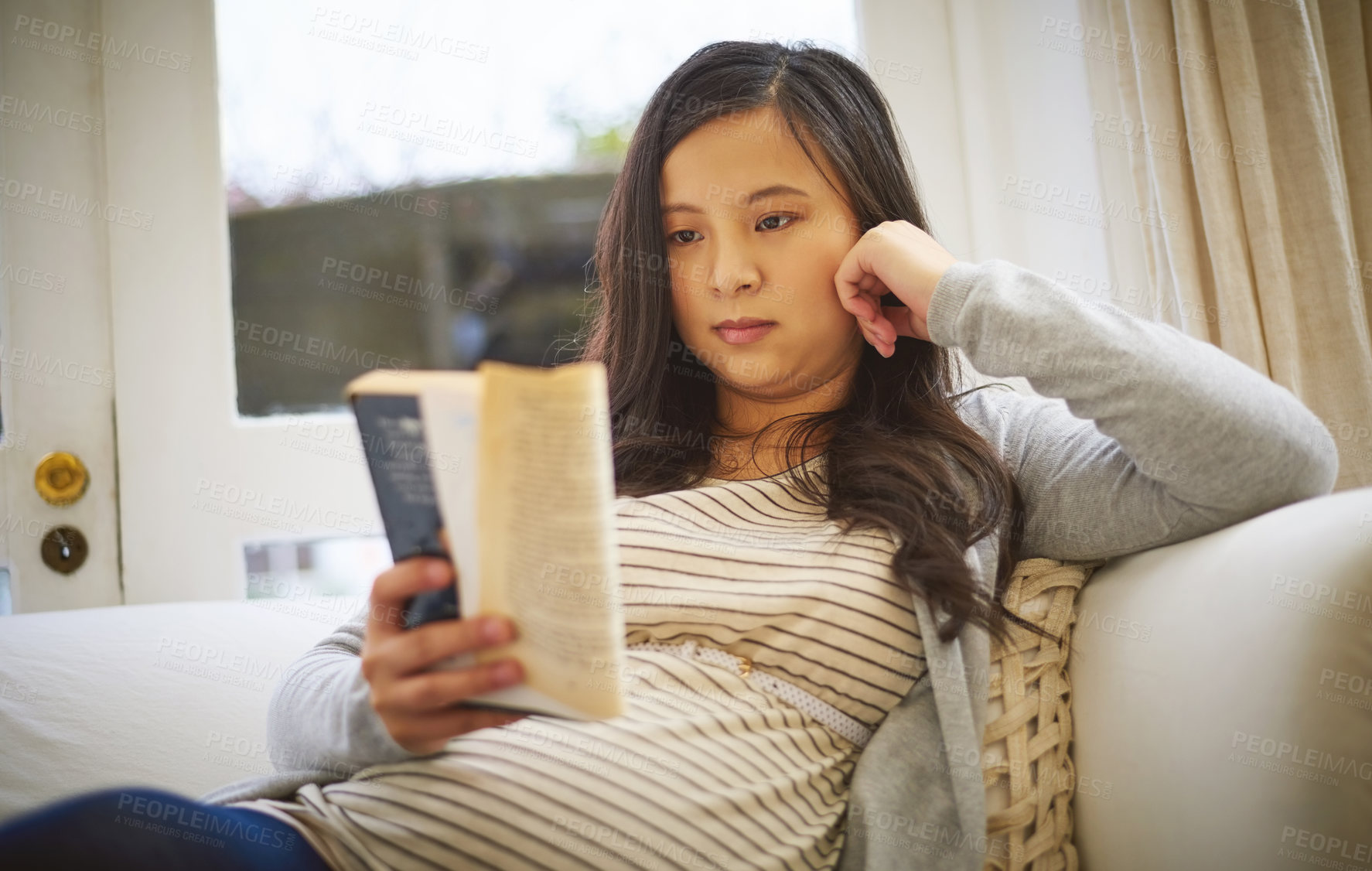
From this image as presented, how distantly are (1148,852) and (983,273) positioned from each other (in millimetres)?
537

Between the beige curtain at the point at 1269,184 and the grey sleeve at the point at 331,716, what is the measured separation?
1.15 metres

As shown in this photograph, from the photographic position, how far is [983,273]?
0.93 metres

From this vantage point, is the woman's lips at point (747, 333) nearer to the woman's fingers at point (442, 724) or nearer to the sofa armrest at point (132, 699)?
the woman's fingers at point (442, 724)

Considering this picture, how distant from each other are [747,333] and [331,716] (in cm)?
59

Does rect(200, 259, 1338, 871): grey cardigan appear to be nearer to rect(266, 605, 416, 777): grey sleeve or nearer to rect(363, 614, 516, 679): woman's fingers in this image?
rect(266, 605, 416, 777): grey sleeve

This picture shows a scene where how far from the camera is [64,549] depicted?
154cm

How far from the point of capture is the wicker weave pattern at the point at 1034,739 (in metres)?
0.85

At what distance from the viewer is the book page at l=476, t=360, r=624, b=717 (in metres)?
0.54

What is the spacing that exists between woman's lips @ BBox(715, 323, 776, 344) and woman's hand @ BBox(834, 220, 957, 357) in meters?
0.09

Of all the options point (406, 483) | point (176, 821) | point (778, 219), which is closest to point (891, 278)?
point (778, 219)

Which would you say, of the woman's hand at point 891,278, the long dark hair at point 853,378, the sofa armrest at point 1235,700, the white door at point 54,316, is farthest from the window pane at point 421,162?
the sofa armrest at point 1235,700

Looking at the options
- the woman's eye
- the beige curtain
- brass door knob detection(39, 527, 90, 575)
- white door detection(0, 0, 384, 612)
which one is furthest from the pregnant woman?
brass door knob detection(39, 527, 90, 575)

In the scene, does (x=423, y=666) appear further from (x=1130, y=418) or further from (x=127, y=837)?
(x=1130, y=418)

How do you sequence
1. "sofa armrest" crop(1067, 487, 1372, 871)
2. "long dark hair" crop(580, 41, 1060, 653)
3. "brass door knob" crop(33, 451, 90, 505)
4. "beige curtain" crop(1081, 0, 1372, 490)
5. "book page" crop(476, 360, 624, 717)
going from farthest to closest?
"brass door knob" crop(33, 451, 90, 505) < "beige curtain" crop(1081, 0, 1372, 490) < "long dark hair" crop(580, 41, 1060, 653) < "sofa armrest" crop(1067, 487, 1372, 871) < "book page" crop(476, 360, 624, 717)
